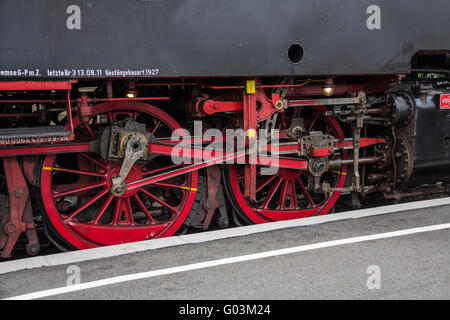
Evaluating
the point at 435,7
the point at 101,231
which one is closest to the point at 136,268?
the point at 101,231

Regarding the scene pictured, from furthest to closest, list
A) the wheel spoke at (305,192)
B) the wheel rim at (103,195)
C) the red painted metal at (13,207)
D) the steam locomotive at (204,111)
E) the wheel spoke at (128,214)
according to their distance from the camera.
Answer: the wheel spoke at (305,192)
the wheel spoke at (128,214)
the wheel rim at (103,195)
the red painted metal at (13,207)
the steam locomotive at (204,111)

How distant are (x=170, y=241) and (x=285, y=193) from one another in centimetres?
173

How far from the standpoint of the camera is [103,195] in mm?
4914

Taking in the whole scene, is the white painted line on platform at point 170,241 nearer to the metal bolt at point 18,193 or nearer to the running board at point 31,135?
the metal bolt at point 18,193

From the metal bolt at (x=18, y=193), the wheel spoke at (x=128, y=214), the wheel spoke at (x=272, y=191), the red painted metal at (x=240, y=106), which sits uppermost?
the red painted metal at (x=240, y=106)

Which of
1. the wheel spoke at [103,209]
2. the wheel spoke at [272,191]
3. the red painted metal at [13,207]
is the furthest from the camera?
the wheel spoke at [272,191]

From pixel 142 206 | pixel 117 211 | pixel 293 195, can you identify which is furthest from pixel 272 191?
pixel 117 211

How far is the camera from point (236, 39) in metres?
4.30

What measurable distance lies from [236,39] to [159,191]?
211cm

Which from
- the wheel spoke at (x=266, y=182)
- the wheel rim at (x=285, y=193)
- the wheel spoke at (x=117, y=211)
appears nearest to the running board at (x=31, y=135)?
the wheel spoke at (x=117, y=211)

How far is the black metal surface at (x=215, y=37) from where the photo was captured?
144 inches

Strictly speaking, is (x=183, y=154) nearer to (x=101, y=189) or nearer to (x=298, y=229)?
(x=101, y=189)

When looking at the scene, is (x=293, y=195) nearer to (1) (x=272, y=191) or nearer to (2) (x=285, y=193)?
(2) (x=285, y=193)

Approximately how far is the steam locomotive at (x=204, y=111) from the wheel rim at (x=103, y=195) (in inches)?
0.5
